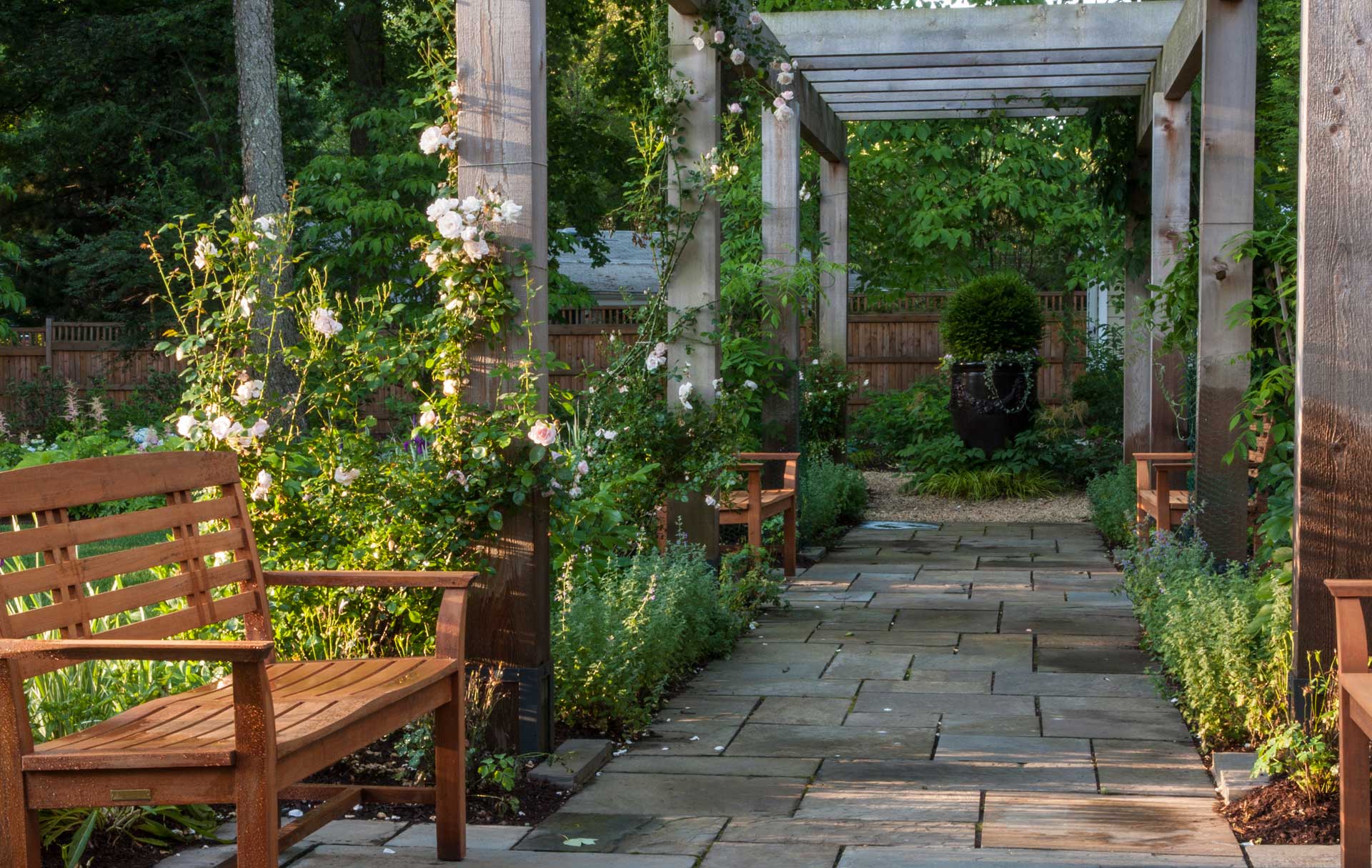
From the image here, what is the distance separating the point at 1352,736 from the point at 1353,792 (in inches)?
4.6

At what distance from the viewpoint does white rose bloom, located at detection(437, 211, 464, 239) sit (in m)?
3.45

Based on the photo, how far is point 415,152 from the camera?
1239 cm

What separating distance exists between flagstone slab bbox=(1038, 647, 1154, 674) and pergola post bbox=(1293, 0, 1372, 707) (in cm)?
153

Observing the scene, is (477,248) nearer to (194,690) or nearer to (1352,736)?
(194,690)

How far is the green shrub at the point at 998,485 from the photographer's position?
35.2 ft

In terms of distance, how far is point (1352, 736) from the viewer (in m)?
2.86

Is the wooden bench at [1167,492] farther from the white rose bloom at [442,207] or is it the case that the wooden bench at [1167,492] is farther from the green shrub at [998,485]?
the white rose bloom at [442,207]

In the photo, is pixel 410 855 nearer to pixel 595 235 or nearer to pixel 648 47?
pixel 648 47

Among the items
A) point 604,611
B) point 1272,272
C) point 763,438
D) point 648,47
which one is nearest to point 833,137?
point 763,438

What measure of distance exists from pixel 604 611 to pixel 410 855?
1.26 meters

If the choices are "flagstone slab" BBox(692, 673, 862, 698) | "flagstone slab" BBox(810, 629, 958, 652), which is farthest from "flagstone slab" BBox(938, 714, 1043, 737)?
"flagstone slab" BBox(810, 629, 958, 652)

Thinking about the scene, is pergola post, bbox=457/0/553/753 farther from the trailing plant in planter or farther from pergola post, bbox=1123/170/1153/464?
the trailing plant in planter

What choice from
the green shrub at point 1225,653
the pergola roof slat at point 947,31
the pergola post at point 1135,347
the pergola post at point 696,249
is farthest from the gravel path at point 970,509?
the green shrub at point 1225,653

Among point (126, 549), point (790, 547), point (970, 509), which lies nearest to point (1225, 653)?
point (126, 549)
